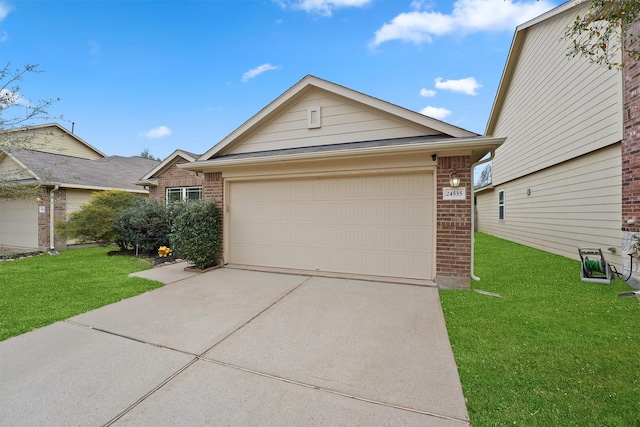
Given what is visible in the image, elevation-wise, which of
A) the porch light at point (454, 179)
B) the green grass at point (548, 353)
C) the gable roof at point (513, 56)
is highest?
the gable roof at point (513, 56)

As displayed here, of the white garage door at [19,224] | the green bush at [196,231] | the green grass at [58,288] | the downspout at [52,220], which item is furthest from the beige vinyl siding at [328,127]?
the white garage door at [19,224]

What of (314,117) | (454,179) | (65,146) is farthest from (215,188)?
(65,146)

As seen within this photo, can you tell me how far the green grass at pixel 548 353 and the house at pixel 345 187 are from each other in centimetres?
119

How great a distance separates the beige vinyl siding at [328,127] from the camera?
19.6 ft

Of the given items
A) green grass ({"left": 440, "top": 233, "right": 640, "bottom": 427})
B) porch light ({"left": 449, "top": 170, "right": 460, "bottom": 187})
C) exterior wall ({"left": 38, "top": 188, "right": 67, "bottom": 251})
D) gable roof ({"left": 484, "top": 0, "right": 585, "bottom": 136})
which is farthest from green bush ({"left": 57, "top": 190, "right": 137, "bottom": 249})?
gable roof ({"left": 484, "top": 0, "right": 585, "bottom": 136})

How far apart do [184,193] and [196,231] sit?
256 inches

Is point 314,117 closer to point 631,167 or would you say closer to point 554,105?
point 631,167

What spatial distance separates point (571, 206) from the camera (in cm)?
779

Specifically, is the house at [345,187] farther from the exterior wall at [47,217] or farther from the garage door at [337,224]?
the exterior wall at [47,217]

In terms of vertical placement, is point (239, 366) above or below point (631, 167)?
below

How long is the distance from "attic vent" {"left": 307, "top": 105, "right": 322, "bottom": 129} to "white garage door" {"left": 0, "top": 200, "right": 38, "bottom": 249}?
12.4 meters

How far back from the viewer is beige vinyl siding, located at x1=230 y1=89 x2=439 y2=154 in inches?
235

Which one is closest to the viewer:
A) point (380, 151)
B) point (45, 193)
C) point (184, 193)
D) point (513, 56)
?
point (380, 151)

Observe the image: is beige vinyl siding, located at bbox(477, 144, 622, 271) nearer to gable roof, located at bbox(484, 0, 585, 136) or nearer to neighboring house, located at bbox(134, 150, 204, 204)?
gable roof, located at bbox(484, 0, 585, 136)
